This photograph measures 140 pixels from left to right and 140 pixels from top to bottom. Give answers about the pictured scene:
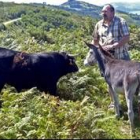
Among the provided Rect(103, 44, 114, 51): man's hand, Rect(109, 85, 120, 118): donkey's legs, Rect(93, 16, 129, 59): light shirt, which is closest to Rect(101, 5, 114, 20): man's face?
Rect(93, 16, 129, 59): light shirt

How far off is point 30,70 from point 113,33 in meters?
2.26

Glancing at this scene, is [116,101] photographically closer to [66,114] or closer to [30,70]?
[66,114]

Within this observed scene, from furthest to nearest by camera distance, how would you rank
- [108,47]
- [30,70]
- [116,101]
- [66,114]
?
1. [30,70]
2. [108,47]
3. [116,101]
4. [66,114]

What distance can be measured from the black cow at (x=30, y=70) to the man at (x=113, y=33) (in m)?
1.42

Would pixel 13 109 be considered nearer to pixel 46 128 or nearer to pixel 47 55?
pixel 46 128

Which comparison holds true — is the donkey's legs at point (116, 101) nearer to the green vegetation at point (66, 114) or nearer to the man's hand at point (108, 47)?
the green vegetation at point (66, 114)

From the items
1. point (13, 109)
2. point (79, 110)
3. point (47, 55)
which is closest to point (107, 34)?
point (47, 55)

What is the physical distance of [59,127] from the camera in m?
8.61

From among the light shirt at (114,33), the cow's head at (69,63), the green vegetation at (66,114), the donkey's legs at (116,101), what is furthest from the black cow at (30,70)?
the donkey's legs at (116,101)

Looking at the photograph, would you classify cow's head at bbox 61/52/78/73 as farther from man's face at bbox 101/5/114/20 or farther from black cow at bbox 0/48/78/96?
man's face at bbox 101/5/114/20

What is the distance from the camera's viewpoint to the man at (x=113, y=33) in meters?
10.5

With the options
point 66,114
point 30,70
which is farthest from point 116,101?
point 30,70

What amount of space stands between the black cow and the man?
1415mm

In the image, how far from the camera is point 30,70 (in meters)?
10.9
